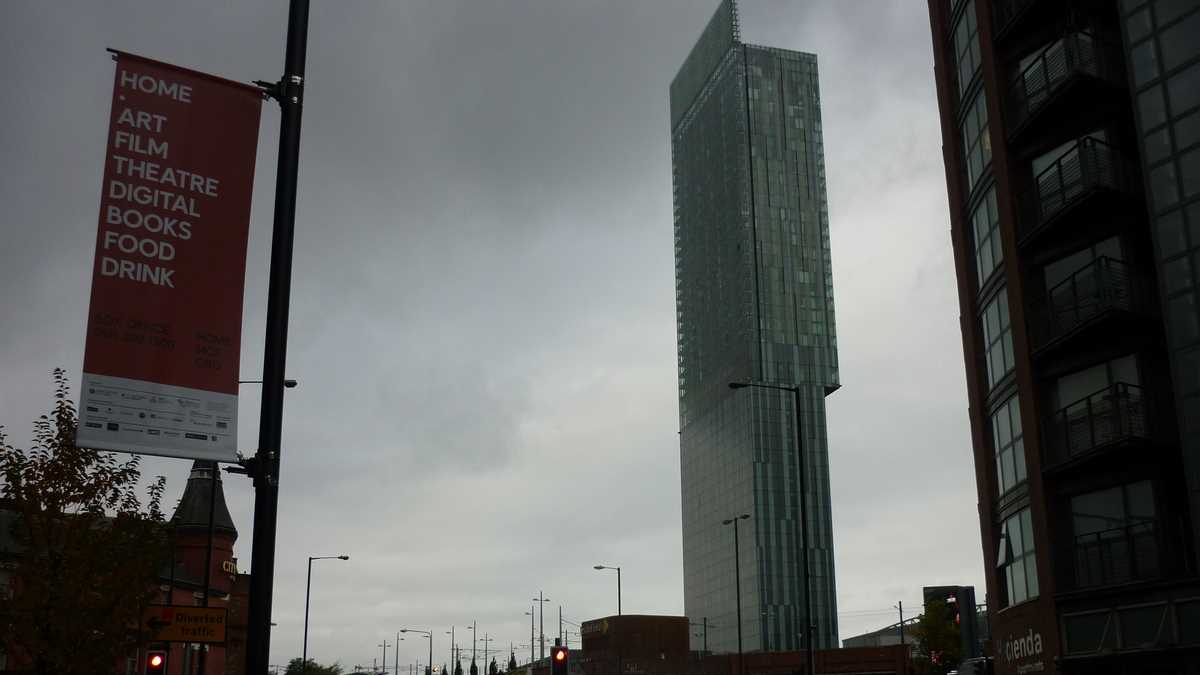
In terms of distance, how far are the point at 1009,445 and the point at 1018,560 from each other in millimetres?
3570

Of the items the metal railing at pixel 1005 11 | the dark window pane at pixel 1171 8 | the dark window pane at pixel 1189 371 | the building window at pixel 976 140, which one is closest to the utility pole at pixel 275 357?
the dark window pane at pixel 1189 371

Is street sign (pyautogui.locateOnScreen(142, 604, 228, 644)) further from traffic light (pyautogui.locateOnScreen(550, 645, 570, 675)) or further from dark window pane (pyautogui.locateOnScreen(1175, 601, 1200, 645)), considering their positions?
dark window pane (pyautogui.locateOnScreen(1175, 601, 1200, 645))

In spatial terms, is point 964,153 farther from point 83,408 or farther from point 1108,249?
point 83,408

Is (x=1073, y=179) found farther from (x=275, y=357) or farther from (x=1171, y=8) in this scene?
(x=275, y=357)

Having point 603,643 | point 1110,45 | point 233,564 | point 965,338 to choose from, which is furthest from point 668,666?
point 1110,45

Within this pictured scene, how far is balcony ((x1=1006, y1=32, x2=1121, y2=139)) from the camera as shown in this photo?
3447 centimetres

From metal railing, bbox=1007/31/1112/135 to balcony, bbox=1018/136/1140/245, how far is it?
1.80 meters

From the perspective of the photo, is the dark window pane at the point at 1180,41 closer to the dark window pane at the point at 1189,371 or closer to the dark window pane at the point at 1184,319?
the dark window pane at the point at 1184,319

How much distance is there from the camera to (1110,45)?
35.2 meters

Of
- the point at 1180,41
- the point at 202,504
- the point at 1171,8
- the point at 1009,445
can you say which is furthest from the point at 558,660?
the point at 202,504

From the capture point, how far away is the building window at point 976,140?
40078 millimetres

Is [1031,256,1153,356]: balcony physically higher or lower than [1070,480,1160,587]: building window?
higher

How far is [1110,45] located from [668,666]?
438ft

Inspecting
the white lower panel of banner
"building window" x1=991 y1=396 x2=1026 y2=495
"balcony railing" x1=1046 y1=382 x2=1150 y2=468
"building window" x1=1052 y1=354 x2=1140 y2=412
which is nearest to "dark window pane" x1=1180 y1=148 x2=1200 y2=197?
"building window" x1=1052 y1=354 x2=1140 y2=412
